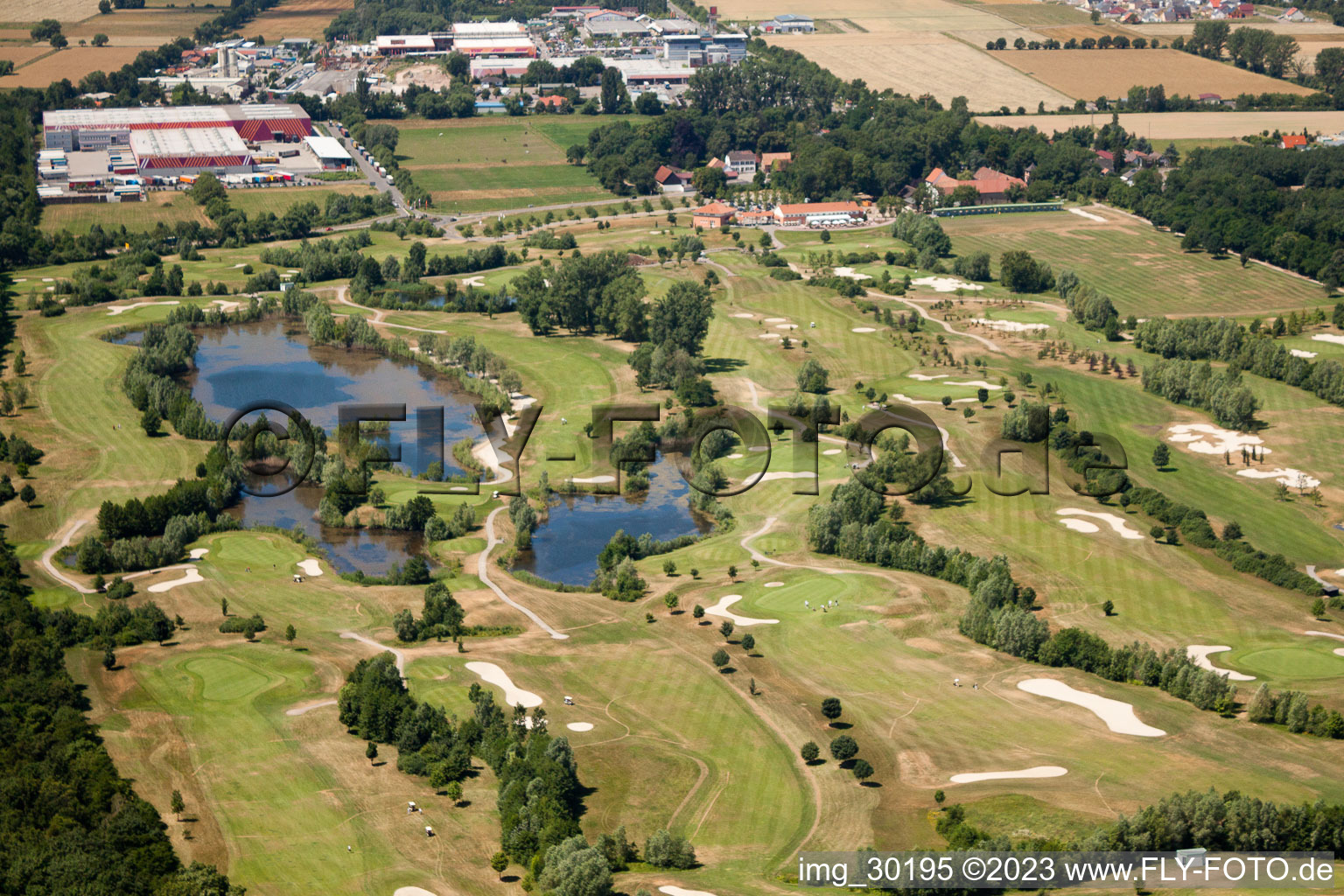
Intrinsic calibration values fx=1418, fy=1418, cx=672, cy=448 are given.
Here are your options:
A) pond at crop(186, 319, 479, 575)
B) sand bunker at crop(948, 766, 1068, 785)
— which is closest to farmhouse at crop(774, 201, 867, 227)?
Result: pond at crop(186, 319, 479, 575)

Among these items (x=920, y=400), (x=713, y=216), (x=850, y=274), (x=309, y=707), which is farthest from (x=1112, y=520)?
(x=713, y=216)

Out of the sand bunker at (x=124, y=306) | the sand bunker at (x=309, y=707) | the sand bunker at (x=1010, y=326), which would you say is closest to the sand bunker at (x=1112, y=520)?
the sand bunker at (x=1010, y=326)

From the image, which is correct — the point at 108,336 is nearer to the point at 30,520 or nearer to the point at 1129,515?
the point at 30,520

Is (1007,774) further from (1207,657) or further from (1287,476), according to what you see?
(1287,476)

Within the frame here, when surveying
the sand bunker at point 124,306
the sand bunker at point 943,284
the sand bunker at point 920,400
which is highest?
the sand bunker at point 943,284

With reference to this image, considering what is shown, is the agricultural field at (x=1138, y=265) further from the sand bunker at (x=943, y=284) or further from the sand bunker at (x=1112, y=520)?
the sand bunker at (x=1112, y=520)

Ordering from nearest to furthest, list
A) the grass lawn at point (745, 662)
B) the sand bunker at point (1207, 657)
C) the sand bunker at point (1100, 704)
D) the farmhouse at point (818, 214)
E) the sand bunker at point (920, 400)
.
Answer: the grass lawn at point (745, 662), the sand bunker at point (1100, 704), the sand bunker at point (1207, 657), the sand bunker at point (920, 400), the farmhouse at point (818, 214)
